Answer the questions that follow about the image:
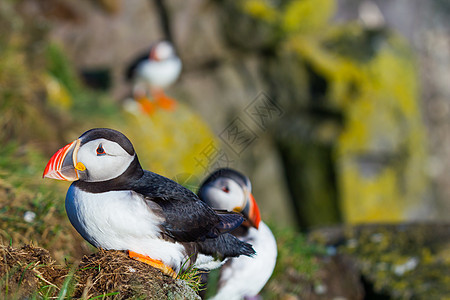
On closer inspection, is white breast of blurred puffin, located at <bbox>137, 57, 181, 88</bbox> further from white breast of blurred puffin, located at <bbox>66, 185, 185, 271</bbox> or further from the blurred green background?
white breast of blurred puffin, located at <bbox>66, 185, 185, 271</bbox>

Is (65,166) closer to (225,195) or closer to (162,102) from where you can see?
(225,195)

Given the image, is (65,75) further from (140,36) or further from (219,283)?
(219,283)

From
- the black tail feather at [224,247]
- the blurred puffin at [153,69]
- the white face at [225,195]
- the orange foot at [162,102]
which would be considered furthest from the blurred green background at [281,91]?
the black tail feather at [224,247]

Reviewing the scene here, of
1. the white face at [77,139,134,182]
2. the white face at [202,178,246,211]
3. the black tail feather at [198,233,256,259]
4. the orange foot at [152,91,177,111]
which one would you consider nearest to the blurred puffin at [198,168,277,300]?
the white face at [202,178,246,211]

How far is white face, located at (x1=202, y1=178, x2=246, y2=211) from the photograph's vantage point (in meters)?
2.66

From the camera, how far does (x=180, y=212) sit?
2109 millimetres

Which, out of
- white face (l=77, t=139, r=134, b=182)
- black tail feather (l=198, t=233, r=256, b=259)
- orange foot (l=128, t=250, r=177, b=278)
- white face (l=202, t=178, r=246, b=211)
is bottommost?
orange foot (l=128, t=250, r=177, b=278)

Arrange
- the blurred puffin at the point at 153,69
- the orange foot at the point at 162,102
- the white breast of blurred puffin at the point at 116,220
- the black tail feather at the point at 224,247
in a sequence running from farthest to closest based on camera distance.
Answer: the orange foot at the point at 162,102, the blurred puffin at the point at 153,69, the black tail feather at the point at 224,247, the white breast of blurred puffin at the point at 116,220

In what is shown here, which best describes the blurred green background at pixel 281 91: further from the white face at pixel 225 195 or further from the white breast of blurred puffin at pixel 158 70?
the white face at pixel 225 195

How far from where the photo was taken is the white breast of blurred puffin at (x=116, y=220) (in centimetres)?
196

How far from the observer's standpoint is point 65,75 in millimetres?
7195

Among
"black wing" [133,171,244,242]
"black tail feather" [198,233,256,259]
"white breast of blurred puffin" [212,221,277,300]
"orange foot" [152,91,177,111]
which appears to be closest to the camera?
"black wing" [133,171,244,242]

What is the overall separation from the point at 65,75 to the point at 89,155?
5633mm

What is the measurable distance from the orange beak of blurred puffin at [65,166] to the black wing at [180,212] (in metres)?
0.26
